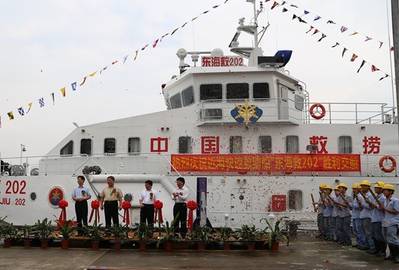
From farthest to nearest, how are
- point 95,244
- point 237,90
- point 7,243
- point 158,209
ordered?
1. point 237,90
2. point 158,209
3. point 7,243
4. point 95,244

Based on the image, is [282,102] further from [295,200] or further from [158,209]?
[158,209]

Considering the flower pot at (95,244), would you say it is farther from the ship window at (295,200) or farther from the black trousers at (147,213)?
the ship window at (295,200)

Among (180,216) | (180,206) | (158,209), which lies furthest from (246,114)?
(180,216)

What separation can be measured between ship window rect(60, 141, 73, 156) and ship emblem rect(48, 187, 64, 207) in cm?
177

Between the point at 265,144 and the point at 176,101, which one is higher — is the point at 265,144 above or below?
below

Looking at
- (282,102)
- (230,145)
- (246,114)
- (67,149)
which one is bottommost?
(67,149)

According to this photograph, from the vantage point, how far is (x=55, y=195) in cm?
1530

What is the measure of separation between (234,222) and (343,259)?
5.13 meters

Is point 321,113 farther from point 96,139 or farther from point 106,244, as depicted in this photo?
point 106,244

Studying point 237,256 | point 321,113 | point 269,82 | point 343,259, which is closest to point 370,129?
point 321,113

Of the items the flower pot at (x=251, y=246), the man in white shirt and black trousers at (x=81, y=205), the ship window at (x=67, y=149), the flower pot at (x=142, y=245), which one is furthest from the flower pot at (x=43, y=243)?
the ship window at (x=67, y=149)

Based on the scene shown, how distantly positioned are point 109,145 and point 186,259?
7841 mm

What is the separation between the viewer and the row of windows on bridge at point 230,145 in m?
16.2

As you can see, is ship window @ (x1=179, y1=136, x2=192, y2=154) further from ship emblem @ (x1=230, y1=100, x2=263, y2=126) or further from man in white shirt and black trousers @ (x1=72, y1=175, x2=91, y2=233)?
man in white shirt and black trousers @ (x1=72, y1=175, x2=91, y2=233)
